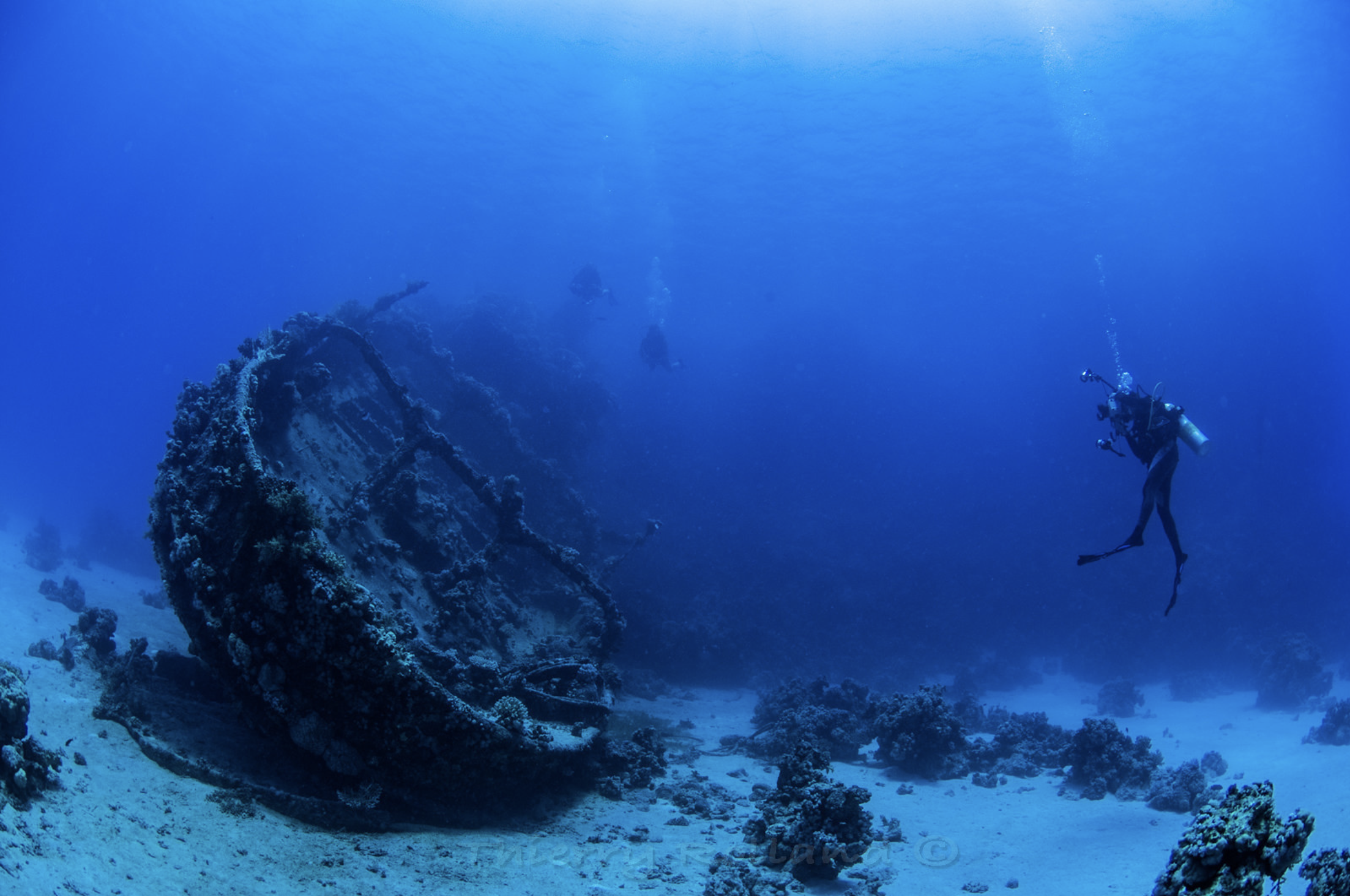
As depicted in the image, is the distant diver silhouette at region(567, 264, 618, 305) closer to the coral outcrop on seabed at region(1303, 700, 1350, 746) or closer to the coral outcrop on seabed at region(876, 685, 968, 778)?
the coral outcrop on seabed at region(876, 685, 968, 778)

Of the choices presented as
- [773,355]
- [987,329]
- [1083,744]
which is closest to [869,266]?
[773,355]

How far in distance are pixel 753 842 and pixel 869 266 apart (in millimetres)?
73670

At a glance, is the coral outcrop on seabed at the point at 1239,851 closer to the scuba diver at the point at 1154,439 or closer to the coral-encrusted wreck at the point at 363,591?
the coral-encrusted wreck at the point at 363,591

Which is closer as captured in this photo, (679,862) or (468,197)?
(679,862)

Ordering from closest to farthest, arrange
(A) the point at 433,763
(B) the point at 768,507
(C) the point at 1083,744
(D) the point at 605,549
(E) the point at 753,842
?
(A) the point at 433,763, (E) the point at 753,842, (C) the point at 1083,744, (D) the point at 605,549, (B) the point at 768,507

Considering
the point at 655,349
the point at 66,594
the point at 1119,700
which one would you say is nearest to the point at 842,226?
the point at 655,349

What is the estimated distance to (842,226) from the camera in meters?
60.0

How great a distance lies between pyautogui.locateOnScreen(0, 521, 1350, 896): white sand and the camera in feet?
13.3

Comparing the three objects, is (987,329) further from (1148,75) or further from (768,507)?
(768,507)

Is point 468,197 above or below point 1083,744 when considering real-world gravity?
above

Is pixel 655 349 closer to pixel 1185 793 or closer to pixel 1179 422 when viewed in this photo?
→ pixel 1179 422

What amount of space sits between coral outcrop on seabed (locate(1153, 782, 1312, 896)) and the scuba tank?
6.37 metres

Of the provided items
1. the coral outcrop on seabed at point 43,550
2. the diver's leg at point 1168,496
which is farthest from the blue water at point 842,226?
the diver's leg at point 1168,496

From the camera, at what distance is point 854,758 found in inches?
424
